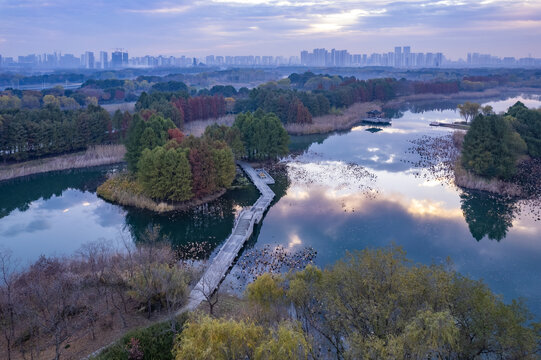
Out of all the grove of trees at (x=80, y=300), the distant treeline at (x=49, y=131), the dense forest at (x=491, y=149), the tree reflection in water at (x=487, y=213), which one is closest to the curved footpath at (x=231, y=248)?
the grove of trees at (x=80, y=300)

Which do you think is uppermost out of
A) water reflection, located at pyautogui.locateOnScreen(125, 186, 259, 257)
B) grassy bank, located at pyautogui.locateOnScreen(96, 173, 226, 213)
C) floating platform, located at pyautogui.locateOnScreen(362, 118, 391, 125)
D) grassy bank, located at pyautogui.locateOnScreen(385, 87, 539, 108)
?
grassy bank, located at pyautogui.locateOnScreen(385, 87, 539, 108)

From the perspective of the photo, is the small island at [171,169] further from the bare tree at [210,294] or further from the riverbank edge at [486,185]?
the riverbank edge at [486,185]

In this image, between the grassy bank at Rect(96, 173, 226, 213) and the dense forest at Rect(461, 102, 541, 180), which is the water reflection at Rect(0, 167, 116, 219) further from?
the dense forest at Rect(461, 102, 541, 180)

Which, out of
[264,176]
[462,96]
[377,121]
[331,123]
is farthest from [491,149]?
[462,96]

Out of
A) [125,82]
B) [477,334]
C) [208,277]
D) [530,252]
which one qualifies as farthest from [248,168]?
[125,82]

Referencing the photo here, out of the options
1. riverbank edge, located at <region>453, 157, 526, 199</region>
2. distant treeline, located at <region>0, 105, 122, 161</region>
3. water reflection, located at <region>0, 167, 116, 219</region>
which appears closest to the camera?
riverbank edge, located at <region>453, 157, 526, 199</region>

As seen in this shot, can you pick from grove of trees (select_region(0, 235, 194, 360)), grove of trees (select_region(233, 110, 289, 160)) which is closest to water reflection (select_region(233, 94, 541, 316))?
grove of trees (select_region(233, 110, 289, 160))
